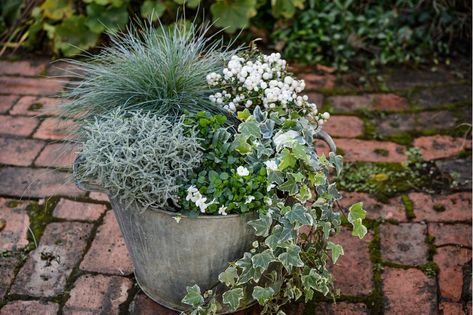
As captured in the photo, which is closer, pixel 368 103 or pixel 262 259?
pixel 262 259

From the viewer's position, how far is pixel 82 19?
3.69 meters

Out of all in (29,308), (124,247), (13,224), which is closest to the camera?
(29,308)

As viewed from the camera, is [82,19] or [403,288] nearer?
[403,288]

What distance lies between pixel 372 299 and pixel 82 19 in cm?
227

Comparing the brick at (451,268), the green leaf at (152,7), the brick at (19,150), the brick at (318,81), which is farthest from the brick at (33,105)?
the brick at (451,268)

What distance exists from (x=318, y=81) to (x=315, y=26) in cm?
38

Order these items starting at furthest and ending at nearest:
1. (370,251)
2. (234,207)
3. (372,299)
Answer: (370,251) < (372,299) < (234,207)

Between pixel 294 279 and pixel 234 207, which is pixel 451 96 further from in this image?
pixel 234 207

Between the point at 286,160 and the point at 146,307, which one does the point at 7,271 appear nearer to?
the point at 146,307

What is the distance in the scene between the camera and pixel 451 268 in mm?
2436

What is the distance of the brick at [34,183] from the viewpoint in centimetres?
281

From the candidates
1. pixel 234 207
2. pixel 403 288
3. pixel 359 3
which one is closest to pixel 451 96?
pixel 359 3

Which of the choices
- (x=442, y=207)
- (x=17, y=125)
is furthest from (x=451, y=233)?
(x=17, y=125)

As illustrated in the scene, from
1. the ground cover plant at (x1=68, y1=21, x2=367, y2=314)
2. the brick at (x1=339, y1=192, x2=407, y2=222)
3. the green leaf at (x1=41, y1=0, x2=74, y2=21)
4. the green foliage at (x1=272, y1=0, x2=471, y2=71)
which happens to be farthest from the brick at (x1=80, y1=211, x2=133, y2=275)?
the green foliage at (x1=272, y1=0, x2=471, y2=71)
